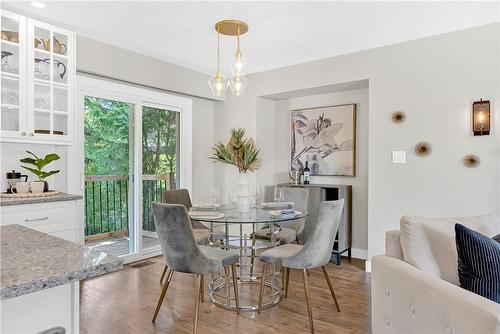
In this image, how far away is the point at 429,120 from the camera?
134 inches

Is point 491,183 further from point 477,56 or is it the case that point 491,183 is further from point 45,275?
point 45,275

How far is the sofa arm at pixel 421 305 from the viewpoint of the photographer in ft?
4.12

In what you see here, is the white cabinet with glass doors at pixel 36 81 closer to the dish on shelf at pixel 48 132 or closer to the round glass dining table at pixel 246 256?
the dish on shelf at pixel 48 132

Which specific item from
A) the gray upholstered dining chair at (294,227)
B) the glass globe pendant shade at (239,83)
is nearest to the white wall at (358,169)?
the gray upholstered dining chair at (294,227)

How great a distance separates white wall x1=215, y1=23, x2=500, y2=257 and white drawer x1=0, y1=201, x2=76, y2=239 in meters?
3.07

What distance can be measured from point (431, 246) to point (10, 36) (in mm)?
3471

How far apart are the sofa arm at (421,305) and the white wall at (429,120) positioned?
1798 millimetres

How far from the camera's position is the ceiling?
2.75m

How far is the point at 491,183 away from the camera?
3068mm

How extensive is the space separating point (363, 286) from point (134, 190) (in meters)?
2.85

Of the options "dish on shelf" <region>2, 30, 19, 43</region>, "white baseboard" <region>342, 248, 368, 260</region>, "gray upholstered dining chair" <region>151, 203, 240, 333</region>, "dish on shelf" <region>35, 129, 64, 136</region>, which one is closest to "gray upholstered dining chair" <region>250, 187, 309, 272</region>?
"white baseboard" <region>342, 248, 368, 260</region>

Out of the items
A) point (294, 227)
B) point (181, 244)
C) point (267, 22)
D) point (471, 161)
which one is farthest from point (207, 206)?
point (471, 161)

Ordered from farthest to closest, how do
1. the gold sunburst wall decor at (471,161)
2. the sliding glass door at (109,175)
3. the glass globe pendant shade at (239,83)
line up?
the sliding glass door at (109,175) → the gold sunburst wall decor at (471,161) → the glass globe pendant shade at (239,83)

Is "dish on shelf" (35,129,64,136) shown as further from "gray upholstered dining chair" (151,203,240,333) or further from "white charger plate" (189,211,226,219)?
"white charger plate" (189,211,226,219)
